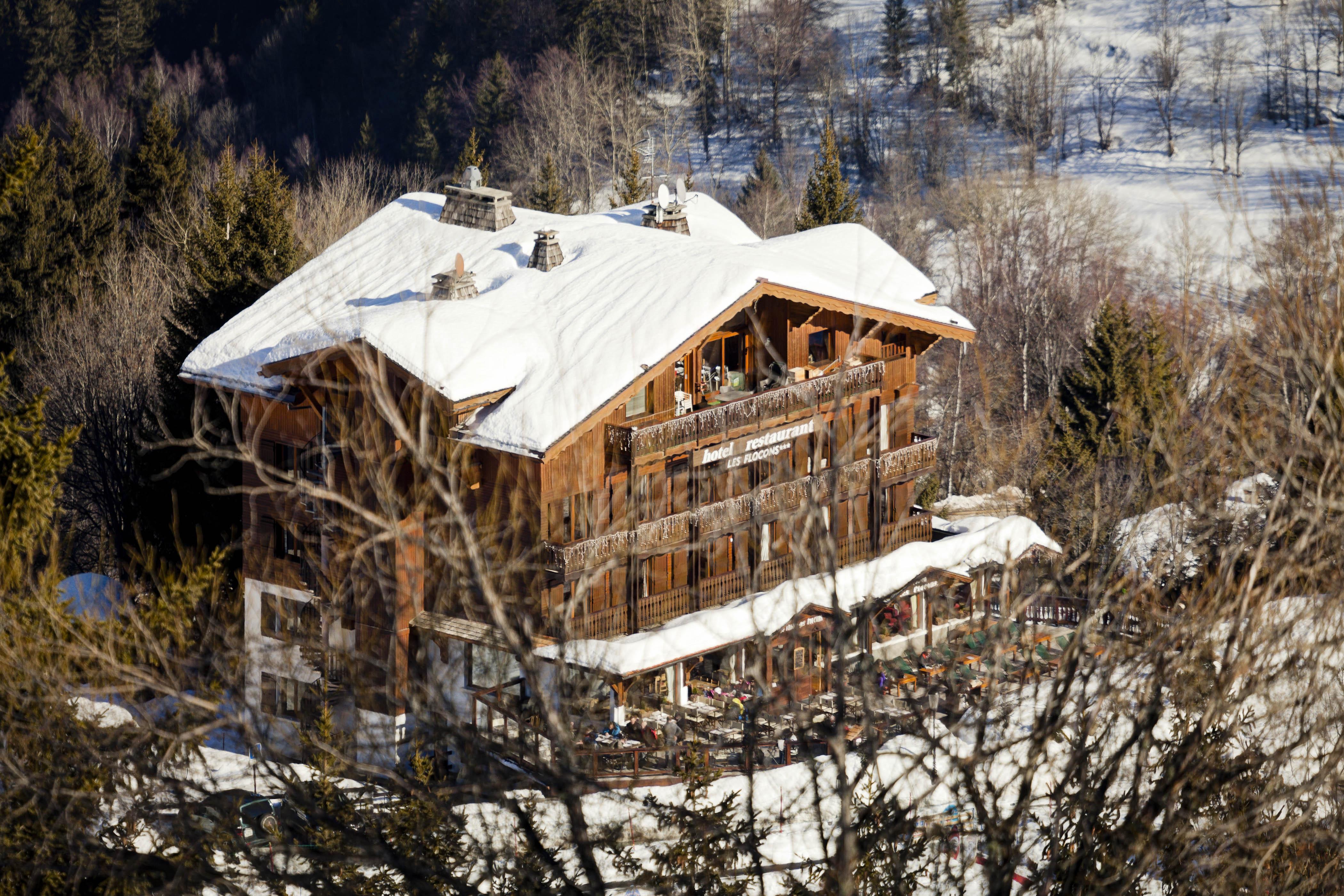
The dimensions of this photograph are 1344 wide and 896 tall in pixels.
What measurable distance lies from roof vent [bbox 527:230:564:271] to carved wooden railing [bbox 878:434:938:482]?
9.20 meters

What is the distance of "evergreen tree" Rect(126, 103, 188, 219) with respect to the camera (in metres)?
59.4

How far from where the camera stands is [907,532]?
3800cm

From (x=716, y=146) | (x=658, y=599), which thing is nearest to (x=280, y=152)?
(x=716, y=146)

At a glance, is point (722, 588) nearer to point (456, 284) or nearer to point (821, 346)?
point (821, 346)

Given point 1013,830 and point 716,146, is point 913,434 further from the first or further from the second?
point 716,146

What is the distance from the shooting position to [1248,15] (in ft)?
332

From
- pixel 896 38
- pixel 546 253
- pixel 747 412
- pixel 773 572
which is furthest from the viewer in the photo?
pixel 896 38

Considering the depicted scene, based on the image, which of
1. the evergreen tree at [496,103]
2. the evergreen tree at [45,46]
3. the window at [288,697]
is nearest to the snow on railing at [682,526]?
the window at [288,697]

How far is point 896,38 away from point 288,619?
3266 inches

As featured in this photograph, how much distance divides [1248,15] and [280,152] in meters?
69.2

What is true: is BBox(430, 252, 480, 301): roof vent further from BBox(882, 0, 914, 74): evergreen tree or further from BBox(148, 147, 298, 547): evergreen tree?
BBox(882, 0, 914, 74): evergreen tree

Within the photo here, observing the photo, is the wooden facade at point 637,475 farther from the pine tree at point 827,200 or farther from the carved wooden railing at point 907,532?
the pine tree at point 827,200

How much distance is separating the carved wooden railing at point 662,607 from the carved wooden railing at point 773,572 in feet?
6.68

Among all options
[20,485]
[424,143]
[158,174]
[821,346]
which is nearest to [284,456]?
[821,346]
